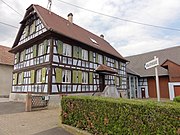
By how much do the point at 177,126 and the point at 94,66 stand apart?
13417 millimetres

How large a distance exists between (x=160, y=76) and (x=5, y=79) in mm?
22728

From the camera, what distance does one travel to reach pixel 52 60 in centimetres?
1215

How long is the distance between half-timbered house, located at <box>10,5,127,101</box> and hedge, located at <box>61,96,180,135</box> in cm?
668

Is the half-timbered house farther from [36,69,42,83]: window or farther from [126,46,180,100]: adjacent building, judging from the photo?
[126,46,180,100]: adjacent building

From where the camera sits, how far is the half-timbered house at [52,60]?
40.5 feet

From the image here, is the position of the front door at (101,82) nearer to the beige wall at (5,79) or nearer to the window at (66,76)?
the window at (66,76)

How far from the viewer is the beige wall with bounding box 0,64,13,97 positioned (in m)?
21.2

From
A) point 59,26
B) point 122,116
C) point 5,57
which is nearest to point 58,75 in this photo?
point 59,26

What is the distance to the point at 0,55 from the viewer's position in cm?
2198

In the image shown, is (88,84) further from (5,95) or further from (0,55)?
(0,55)

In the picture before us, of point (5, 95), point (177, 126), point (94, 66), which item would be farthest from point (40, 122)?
point (5, 95)

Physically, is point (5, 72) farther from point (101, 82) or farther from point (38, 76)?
point (101, 82)

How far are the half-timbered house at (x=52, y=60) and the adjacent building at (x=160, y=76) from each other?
8629 mm

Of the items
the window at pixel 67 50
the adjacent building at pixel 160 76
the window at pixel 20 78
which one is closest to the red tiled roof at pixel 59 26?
the window at pixel 67 50
